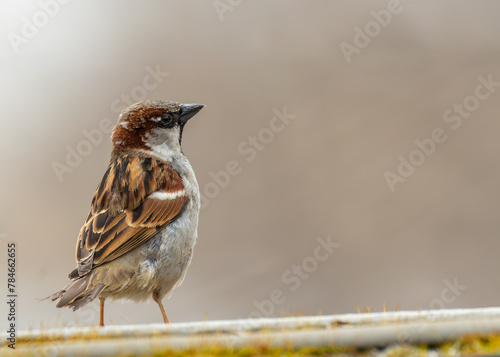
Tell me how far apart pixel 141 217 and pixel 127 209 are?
0.17m

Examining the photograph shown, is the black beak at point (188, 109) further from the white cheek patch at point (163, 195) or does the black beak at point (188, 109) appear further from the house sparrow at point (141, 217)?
the white cheek patch at point (163, 195)

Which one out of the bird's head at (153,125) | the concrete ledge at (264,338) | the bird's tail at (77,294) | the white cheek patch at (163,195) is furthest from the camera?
the bird's head at (153,125)

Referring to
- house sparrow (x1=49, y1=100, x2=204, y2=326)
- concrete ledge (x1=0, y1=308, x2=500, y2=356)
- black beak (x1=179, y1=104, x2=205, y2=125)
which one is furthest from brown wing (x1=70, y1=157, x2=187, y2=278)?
concrete ledge (x1=0, y1=308, x2=500, y2=356)

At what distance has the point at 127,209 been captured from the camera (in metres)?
4.45

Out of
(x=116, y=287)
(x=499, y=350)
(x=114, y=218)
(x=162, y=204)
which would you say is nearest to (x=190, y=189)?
(x=162, y=204)

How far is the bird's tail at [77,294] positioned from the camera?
154 inches

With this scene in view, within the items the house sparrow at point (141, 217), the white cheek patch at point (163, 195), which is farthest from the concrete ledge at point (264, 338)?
the white cheek patch at point (163, 195)

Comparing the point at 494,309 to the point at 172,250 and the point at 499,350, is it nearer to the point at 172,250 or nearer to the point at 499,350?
the point at 499,350

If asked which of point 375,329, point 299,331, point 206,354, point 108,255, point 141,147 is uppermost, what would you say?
point 141,147

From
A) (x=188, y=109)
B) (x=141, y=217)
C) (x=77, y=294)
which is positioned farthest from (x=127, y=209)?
(x=188, y=109)

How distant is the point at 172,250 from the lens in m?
4.34

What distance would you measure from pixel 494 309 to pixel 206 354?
5.03 ft

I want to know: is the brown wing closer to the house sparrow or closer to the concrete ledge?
the house sparrow

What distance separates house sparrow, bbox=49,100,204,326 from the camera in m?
4.18
